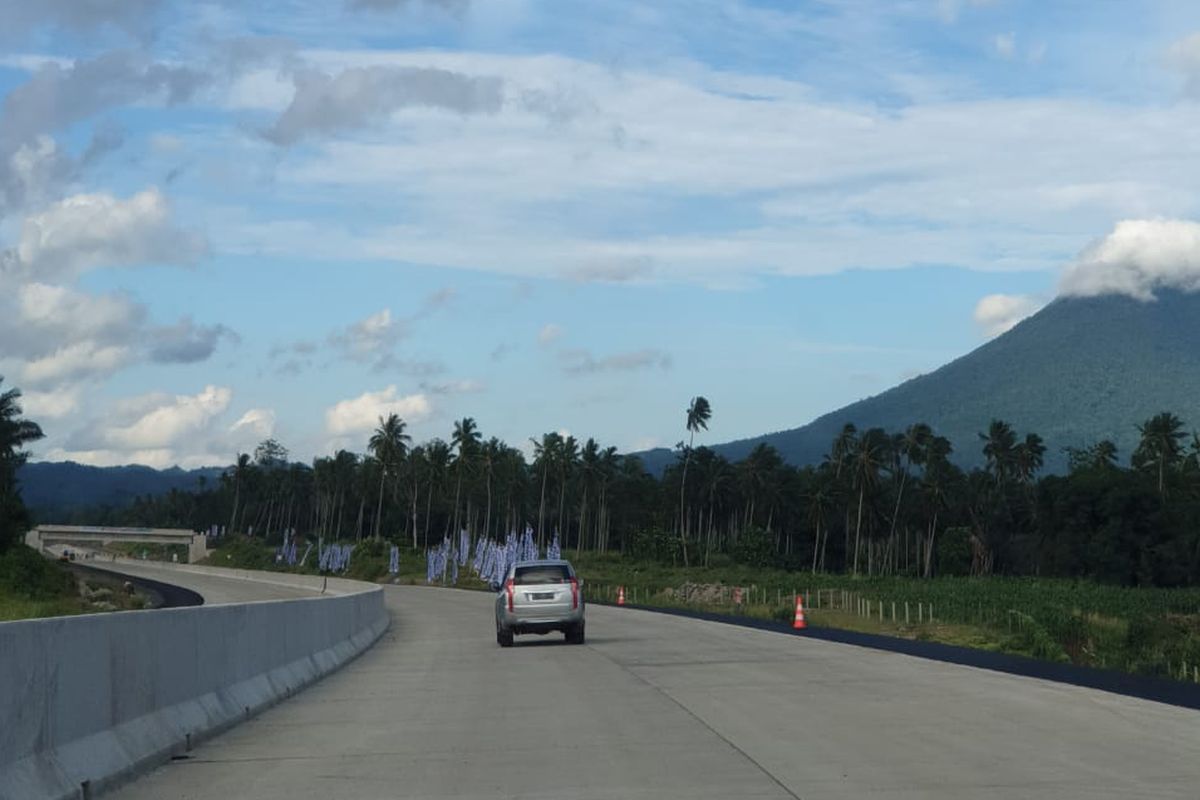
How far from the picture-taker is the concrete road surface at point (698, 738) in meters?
11.4

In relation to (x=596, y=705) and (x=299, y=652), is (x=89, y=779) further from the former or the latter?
(x=299, y=652)

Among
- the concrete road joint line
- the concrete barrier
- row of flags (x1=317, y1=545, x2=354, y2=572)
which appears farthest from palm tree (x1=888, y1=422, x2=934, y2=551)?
the concrete barrier

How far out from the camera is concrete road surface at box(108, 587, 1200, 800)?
37.6 feet

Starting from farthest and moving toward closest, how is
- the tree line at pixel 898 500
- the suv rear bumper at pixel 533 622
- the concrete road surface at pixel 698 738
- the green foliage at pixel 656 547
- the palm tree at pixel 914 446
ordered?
1. the palm tree at pixel 914 446
2. the green foliage at pixel 656 547
3. the tree line at pixel 898 500
4. the suv rear bumper at pixel 533 622
5. the concrete road surface at pixel 698 738

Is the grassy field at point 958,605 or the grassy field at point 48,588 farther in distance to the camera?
the grassy field at point 48,588

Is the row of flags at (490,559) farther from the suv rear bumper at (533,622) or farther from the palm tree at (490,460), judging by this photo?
the suv rear bumper at (533,622)

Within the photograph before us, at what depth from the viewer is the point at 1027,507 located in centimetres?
16462

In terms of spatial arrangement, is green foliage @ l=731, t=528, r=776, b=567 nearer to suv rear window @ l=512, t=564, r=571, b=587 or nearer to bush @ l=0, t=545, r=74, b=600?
bush @ l=0, t=545, r=74, b=600

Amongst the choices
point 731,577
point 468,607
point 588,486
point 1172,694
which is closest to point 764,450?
point 588,486

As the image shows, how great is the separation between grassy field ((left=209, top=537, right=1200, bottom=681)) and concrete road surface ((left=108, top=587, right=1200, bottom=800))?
568 inches

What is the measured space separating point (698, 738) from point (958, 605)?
2673 inches

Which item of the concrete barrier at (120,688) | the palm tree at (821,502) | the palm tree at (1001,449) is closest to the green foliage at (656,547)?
the palm tree at (821,502)

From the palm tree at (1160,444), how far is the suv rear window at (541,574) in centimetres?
12883

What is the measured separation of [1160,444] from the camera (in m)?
157
